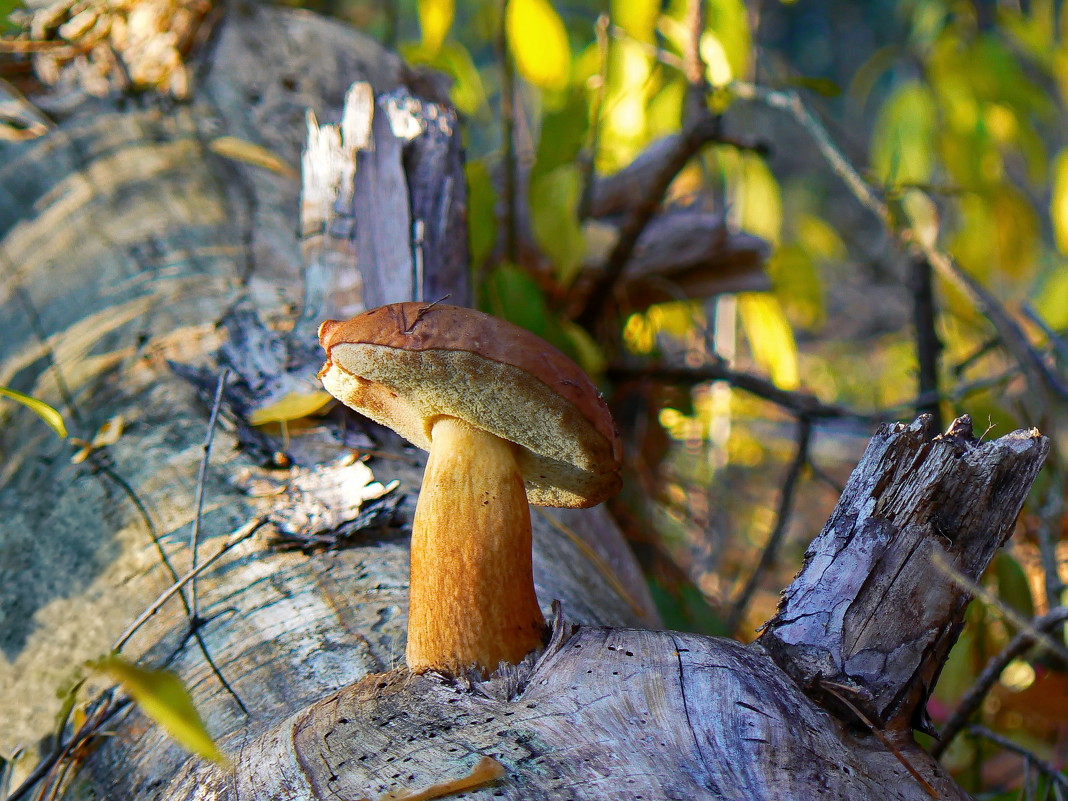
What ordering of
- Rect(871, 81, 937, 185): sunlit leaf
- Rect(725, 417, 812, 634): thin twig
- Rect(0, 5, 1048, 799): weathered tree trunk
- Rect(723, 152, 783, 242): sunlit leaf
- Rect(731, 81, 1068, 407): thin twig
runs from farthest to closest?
Rect(723, 152, 783, 242): sunlit leaf → Rect(871, 81, 937, 185): sunlit leaf → Rect(725, 417, 812, 634): thin twig → Rect(731, 81, 1068, 407): thin twig → Rect(0, 5, 1048, 799): weathered tree trunk

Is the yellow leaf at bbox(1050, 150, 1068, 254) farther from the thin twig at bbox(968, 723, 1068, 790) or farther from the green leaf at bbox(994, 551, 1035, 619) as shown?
the thin twig at bbox(968, 723, 1068, 790)

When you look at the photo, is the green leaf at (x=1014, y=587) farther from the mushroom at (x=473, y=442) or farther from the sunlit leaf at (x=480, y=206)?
the sunlit leaf at (x=480, y=206)

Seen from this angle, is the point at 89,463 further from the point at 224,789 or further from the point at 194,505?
the point at 224,789

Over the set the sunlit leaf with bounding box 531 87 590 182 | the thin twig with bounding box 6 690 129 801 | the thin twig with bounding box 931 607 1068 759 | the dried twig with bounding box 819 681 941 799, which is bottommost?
the thin twig with bounding box 931 607 1068 759

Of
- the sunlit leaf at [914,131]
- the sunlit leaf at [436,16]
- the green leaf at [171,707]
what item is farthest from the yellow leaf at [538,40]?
the green leaf at [171,707]

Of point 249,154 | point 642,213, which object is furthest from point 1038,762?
point 249,154

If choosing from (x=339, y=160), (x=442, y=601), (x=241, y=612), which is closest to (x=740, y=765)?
(x=442, y=601)

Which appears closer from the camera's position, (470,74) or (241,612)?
(241,612)

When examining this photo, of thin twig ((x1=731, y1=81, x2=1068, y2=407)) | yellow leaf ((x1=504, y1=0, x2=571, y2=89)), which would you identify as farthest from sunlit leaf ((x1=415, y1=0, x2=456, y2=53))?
thin twig ((x1=731, y1=81, x2=1068, y2=407))
